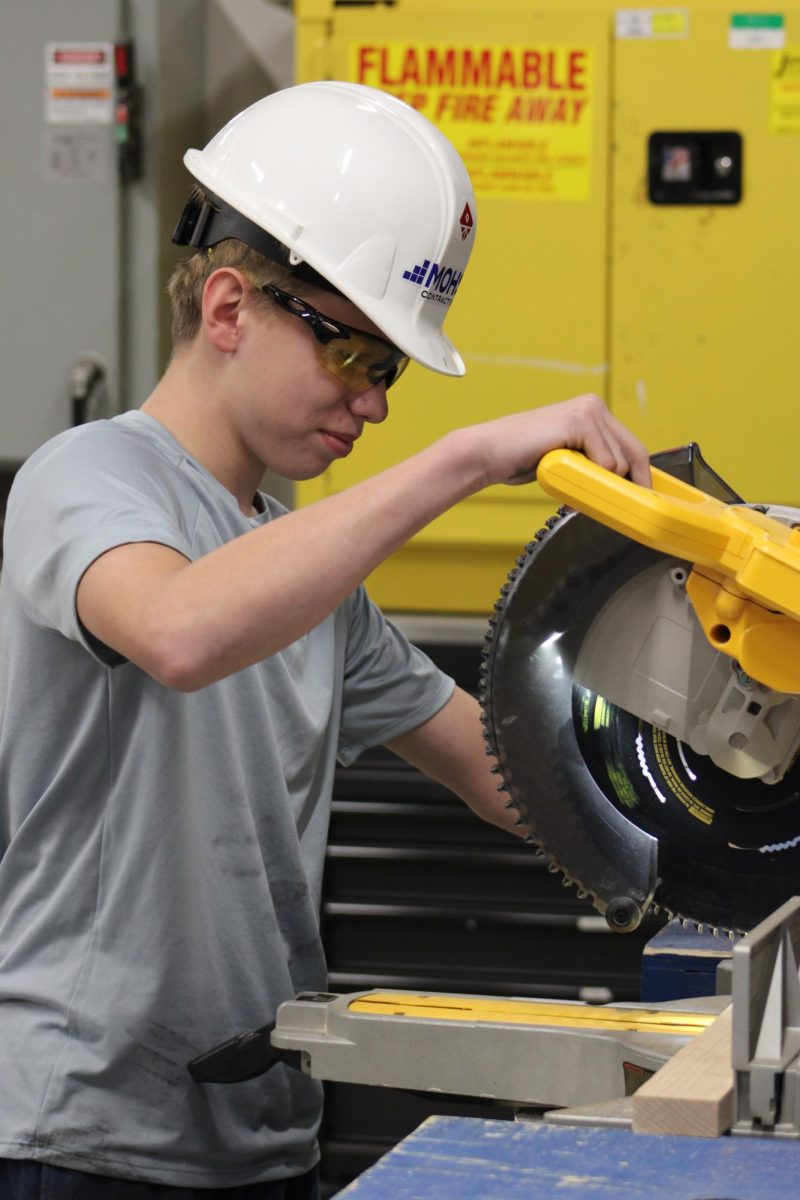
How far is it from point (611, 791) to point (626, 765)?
0.03 meters

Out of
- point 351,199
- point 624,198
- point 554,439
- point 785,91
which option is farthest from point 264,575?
point 785,91

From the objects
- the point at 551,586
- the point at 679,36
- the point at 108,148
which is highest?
the point at 679,36

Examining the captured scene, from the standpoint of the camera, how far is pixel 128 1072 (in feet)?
4.01

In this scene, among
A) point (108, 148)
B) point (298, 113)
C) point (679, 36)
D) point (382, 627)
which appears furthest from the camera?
point (108, 148)

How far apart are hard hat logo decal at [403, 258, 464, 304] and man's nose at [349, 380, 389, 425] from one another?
0.28 ft

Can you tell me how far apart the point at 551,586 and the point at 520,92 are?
3.91ft

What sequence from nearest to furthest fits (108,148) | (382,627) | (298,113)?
(298,113) < (382,627) < (108,148)

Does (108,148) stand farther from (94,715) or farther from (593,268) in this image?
(94,715)

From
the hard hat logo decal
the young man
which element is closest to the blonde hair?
the young man

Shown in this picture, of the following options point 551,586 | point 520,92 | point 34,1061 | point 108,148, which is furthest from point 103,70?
point 34,1061

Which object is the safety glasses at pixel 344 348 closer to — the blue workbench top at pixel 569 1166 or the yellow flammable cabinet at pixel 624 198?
the blue workbench top at pixel 569 1166

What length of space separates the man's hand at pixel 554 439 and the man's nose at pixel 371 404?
0.64 feet

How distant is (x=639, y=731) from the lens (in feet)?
4.19

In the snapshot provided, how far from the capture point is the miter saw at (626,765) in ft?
3.66
